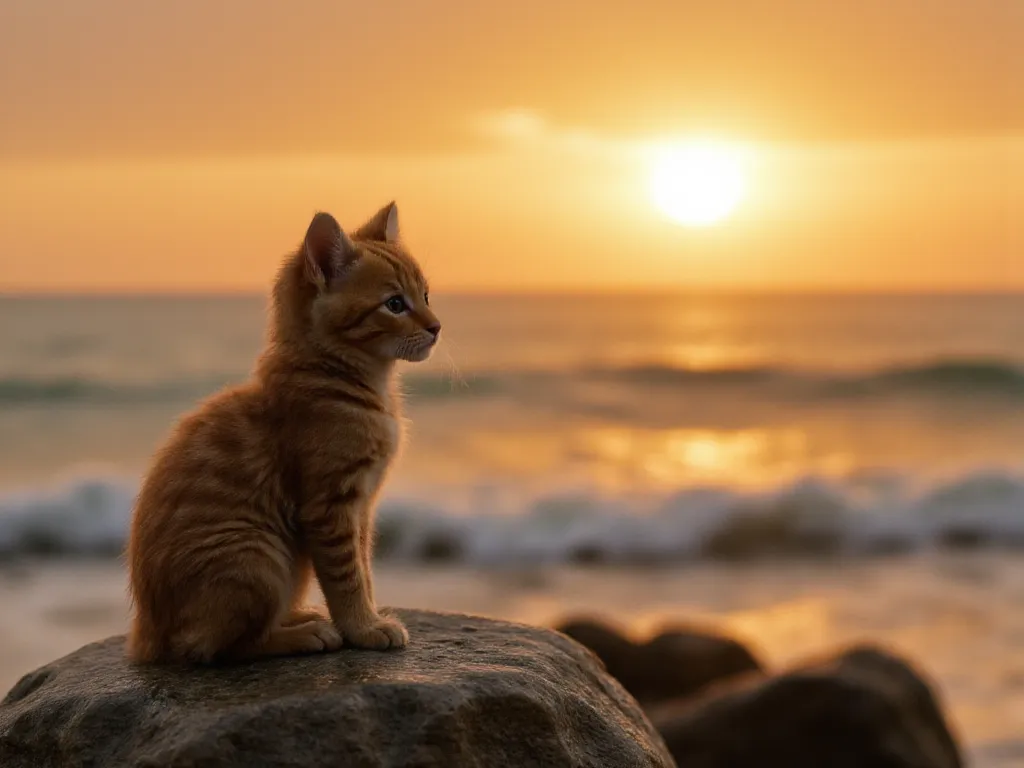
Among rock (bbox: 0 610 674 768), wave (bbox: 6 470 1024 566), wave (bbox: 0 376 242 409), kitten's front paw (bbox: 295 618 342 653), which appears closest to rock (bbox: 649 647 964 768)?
rock (bbox: 0 610 674 768)

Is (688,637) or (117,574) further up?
(688,637)

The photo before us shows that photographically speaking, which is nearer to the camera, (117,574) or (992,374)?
(117,574)

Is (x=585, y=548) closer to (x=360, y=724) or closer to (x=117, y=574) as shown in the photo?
(x=117, y=574)

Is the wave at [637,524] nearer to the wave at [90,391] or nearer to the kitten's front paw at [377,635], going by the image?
the wave at [90,391]

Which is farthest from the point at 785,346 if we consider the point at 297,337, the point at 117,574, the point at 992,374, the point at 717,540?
the point at 297,337

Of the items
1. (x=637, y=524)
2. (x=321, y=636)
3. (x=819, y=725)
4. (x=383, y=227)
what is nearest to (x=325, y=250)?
(x=383, y=227)

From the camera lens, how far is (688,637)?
791cm

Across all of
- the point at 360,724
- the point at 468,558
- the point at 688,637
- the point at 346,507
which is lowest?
the point at 468,558

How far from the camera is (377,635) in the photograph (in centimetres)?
364

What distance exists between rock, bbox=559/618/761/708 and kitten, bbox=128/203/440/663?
430 centimetres

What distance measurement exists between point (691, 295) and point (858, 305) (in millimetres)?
10908

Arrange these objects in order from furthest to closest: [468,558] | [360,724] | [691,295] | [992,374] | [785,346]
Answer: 1. [691,295]
2. [785,346]
3. [992,374]
4. [468,558]
5. [360,724]

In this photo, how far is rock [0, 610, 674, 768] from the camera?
10.2 feet

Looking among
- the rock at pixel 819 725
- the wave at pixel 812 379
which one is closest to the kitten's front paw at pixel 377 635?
the rock at pixel 819 725
